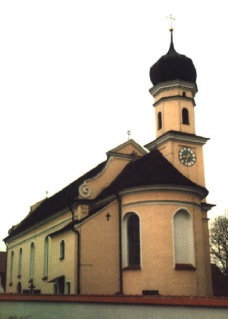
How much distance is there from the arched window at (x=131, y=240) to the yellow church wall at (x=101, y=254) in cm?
60

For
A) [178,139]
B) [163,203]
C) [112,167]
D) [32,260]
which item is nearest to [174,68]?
[178,139]

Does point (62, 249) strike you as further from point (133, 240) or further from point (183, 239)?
point (183, 239)

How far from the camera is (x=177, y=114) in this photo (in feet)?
90.3

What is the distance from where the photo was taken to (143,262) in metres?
21.7

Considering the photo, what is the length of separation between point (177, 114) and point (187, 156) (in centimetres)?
266

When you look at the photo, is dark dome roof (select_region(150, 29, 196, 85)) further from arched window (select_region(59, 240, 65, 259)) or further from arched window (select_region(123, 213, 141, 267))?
arched window (select_region(59, 240, 65, 259))

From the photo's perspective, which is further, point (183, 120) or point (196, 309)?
point (183, 120)

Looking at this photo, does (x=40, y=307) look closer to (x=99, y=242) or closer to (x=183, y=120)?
(x=99, y=242)

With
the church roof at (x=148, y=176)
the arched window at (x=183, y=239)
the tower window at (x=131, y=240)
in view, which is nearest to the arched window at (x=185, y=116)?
the church roof at (x=148, y=176)

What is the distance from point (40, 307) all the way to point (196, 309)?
22.5 ft

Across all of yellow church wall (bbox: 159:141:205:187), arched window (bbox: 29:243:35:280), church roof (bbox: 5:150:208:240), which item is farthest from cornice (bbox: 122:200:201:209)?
arched window (bbox: 29:243:35:280)

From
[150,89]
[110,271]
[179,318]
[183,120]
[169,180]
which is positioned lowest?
[179,318]

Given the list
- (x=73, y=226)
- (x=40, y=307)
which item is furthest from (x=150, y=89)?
(x=40, y=307)

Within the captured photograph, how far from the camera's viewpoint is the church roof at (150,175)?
22.6m
